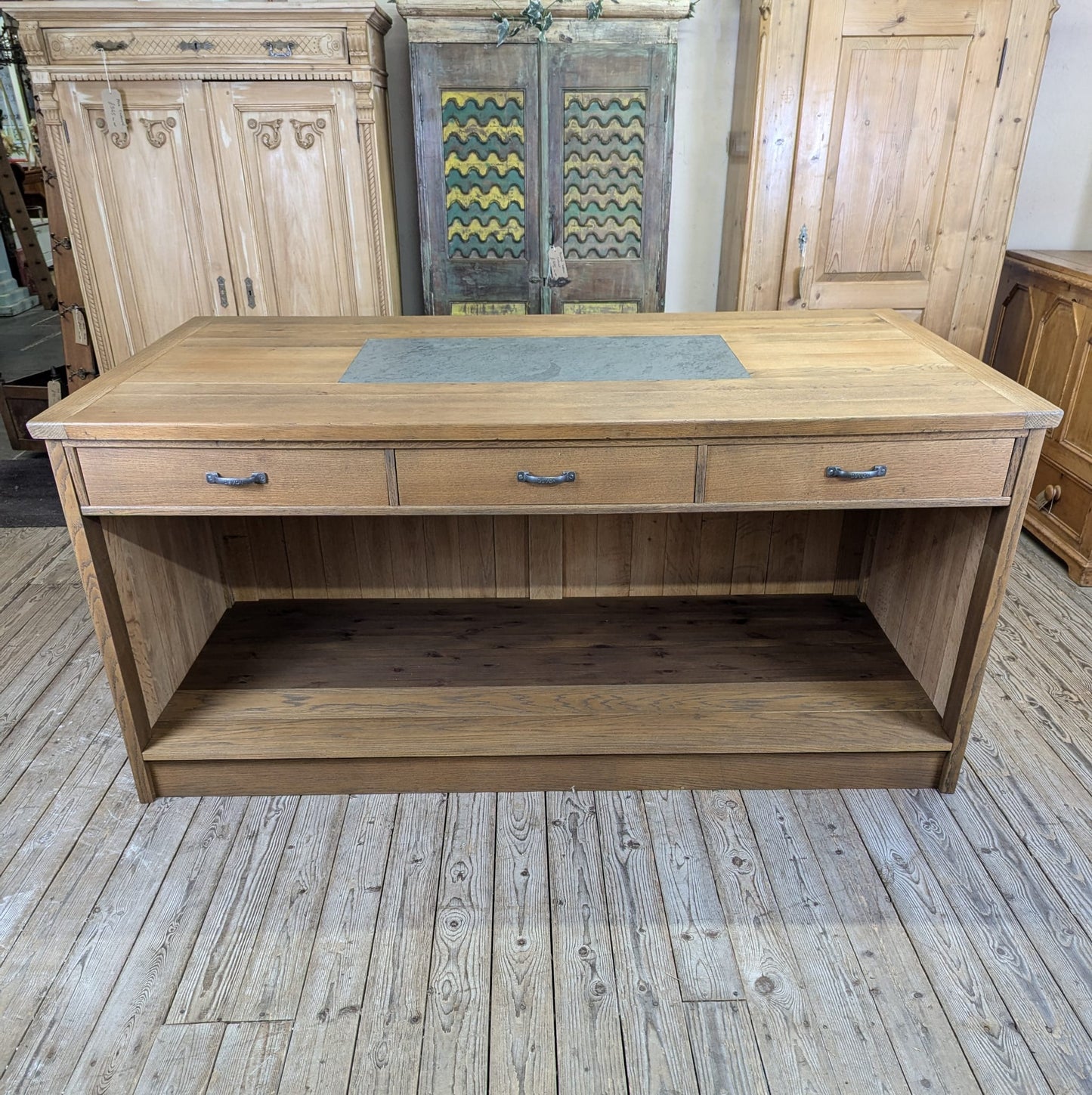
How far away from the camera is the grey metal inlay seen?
179 cm

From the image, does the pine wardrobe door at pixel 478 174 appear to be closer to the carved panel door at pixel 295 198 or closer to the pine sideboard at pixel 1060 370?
the carved panel door at pixel 295 198

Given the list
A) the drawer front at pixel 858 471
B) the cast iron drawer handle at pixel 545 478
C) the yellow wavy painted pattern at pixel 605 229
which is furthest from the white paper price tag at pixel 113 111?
the drawer front at pixel 858 471

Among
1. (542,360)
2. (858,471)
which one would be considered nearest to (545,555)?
(542,360)

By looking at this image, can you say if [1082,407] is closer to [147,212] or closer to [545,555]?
[545,555]

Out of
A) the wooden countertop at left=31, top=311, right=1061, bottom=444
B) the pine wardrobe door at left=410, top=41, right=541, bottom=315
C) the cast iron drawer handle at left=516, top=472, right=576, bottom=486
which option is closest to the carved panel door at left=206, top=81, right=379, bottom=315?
the pine wardrobe door at left=410, top=41, right=541, bottom=315

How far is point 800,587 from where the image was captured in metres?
2.39

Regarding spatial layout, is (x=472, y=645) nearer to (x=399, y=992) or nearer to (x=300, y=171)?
(x=399, y=992)

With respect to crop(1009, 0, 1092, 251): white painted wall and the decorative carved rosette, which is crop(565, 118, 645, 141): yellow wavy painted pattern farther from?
crop(1009, 0, 1092, 251): white painted wall

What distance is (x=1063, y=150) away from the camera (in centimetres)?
357

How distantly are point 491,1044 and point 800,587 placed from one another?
57.7 inches

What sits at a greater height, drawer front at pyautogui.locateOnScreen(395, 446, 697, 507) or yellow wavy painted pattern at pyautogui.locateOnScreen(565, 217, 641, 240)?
yellow wavy painted pattern at pyautogui.locateOnScreen(565, 217, 641, 240)

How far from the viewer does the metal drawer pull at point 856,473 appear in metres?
1.60

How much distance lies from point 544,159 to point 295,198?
3.26 ft

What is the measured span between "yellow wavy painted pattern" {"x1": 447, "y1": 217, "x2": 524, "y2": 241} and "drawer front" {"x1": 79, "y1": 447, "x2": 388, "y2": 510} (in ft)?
6.99
